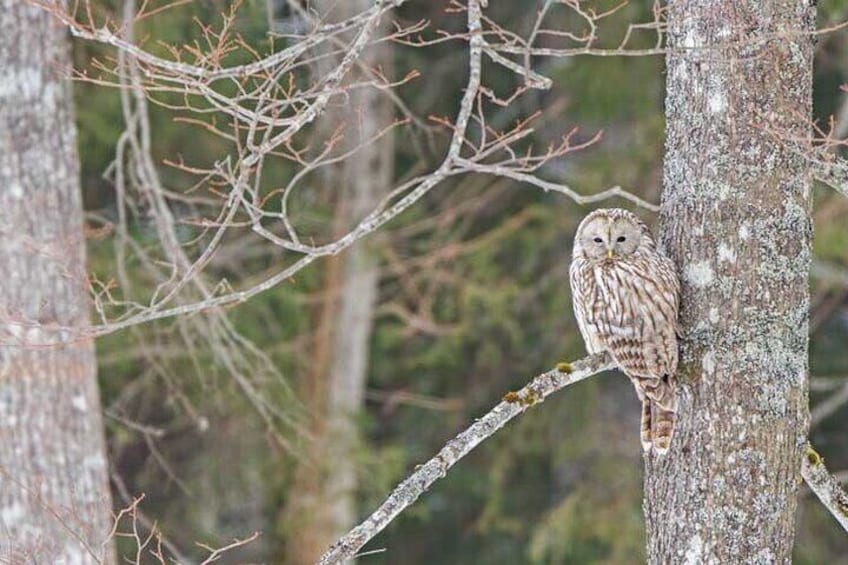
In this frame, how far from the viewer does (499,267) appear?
13.7 m

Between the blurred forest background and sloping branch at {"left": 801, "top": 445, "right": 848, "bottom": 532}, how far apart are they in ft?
19.9

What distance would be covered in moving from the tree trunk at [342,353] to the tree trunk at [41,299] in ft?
15.0

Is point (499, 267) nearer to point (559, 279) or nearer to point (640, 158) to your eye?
point (559, 279)

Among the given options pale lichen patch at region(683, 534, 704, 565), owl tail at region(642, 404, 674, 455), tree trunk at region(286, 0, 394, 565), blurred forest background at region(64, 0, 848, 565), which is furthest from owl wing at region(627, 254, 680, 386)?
tree trunk at region(286, 0, 394, 565)

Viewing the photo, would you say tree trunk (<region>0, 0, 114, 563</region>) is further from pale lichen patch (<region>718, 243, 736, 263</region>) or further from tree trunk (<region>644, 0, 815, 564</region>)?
pale lichen patch (<region>718, 243, 736, 263</region>)

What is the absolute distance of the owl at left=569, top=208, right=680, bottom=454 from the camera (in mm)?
5691

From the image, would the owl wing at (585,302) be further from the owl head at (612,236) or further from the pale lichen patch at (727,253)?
the pale lichen patch at (727,253)

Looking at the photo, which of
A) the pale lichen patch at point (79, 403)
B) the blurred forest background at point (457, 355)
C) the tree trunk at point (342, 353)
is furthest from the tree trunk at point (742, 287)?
the tree trunk at point (342, 353)

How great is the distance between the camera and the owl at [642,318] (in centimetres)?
569

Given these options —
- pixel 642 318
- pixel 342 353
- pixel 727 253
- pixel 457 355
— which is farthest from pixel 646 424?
pixel 457 355

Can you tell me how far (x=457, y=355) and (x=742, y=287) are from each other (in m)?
8.70

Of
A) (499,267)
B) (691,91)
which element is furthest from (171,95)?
(691,91)

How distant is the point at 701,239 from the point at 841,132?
7461 millimetres

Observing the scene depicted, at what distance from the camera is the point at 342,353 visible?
44.9ft
